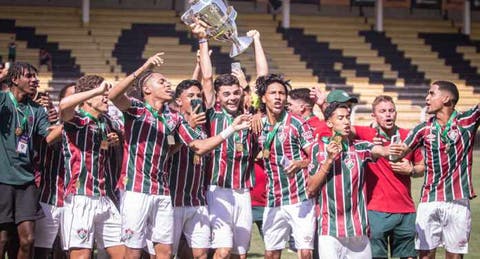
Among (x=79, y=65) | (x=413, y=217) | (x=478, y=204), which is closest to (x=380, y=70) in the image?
(x=79, y=65)

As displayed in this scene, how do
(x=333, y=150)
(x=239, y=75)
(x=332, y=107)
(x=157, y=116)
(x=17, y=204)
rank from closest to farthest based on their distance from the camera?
(x=333, y=150) → (x=332, y=107) → (x=157, y=116) → (x=17, y=204) → (x=239, y=75)

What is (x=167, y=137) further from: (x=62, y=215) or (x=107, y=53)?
(x=107, y=53)

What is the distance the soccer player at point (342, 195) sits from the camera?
795 cm

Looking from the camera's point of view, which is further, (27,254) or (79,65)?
(79,65)

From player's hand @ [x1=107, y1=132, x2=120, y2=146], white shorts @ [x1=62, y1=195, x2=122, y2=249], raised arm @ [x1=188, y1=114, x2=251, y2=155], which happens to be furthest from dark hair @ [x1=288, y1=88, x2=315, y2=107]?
white shorts @ [x1=62, y1=195, x2=122, y2=249]

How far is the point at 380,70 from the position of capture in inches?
1238

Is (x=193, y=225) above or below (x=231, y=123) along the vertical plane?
below

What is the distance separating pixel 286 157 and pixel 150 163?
1231 millimetres

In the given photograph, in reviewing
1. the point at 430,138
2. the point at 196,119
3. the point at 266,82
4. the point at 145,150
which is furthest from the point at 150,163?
the point at 430,138

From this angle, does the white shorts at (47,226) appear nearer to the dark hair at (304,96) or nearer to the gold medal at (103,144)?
the gold medal at (103,144)

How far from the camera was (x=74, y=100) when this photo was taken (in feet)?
25.6

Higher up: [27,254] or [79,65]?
[79,65]

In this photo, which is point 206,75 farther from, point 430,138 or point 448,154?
point 448,154

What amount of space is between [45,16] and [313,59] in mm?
8221
